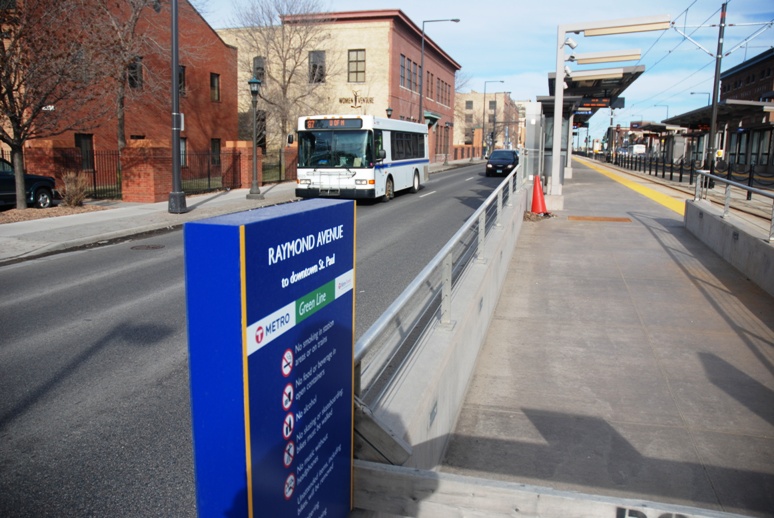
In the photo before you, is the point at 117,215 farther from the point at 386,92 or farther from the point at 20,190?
the point at 386,92

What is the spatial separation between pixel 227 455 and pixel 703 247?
13470 mm

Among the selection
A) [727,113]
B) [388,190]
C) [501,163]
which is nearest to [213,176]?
[388,190]

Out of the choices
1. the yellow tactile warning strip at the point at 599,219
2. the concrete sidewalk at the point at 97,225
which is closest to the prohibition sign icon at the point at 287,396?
the concrete sidewalk at the point at 97,225

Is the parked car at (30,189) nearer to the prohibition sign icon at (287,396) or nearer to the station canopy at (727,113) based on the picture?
the prohibition sign icon at (287,396)

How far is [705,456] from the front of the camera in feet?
16.9

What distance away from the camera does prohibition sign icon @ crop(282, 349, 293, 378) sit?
2289mm

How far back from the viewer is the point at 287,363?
91.4 inches

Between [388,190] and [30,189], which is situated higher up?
[30,189]

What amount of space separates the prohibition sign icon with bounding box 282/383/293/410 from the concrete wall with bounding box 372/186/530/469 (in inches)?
46.7

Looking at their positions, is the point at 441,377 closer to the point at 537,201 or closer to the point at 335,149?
the point at 537,201

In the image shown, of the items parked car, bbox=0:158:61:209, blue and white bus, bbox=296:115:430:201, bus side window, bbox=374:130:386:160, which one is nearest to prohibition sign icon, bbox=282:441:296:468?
parked car, bbox=0:158:61:209

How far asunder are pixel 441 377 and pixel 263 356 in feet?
8.74

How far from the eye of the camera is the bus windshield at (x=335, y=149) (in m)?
21.4

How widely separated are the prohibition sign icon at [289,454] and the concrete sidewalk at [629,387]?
3.99 ft
